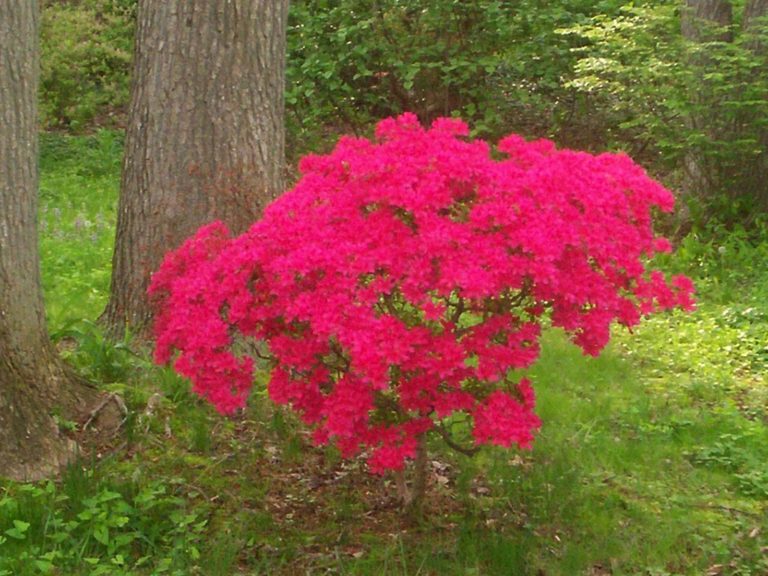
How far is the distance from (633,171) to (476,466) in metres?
1.74

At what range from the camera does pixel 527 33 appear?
41.9ft

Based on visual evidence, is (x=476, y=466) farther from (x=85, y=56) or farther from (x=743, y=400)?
(x=85, y=56)

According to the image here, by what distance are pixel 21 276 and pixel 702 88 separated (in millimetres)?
6553

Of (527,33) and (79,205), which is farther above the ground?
(527,33)

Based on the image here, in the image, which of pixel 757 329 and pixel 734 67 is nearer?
pixel 757 329

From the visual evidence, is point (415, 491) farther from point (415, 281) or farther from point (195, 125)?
point (195, 125)

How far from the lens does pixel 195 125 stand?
5.86 m

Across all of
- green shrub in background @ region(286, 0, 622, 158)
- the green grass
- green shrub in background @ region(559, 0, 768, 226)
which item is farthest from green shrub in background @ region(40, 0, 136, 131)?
the green grass

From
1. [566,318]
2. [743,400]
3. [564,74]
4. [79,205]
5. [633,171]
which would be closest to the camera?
[566,318]

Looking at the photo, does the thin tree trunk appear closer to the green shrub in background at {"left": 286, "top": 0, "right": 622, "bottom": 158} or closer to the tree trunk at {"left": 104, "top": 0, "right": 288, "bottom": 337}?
the tree trunk at {"left": 104, "top": 0, "right": 288, "bottom": 337}

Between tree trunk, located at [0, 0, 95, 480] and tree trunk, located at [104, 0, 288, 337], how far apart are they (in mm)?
1227

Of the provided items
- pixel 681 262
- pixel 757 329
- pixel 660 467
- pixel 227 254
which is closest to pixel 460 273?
pixel 227 254

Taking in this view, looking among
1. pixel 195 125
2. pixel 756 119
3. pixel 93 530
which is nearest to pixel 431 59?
pixel 756 119

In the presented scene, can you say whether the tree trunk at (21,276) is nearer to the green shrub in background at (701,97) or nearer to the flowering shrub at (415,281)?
the flowering shrub at (415,281)
